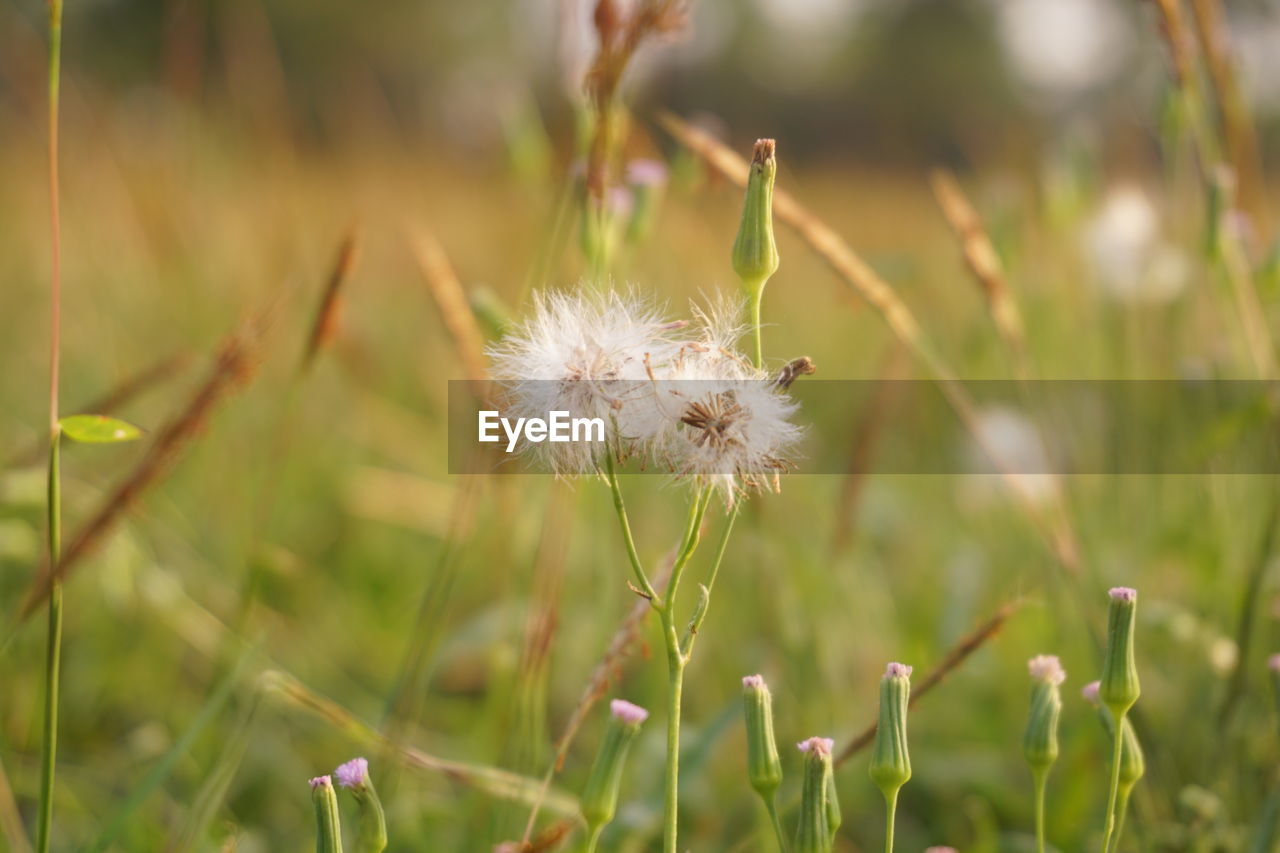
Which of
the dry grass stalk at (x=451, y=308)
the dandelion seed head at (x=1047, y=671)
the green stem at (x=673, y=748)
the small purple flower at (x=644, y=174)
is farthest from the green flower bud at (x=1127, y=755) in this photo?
the small purple flower at (x=644, y=174)

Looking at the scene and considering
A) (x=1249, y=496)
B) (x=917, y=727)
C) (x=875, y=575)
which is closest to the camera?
(x=917, y=727)

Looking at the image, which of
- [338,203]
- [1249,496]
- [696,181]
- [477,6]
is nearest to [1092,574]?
[1249,496]

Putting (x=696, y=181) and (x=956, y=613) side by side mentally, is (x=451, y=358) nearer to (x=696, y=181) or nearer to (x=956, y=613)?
(x=696, y=181)

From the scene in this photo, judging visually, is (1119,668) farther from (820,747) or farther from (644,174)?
(644,174)

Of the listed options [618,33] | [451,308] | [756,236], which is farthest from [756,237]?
[451,308]

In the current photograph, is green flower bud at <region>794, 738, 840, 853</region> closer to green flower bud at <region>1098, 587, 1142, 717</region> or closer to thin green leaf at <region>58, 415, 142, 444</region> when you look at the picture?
green flower bud at <region>1098, 587, 1142, 717</region>

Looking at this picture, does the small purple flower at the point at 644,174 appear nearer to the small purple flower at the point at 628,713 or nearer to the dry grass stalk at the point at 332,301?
the dry grass stalk at the point at 332,301
